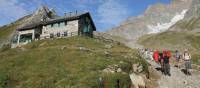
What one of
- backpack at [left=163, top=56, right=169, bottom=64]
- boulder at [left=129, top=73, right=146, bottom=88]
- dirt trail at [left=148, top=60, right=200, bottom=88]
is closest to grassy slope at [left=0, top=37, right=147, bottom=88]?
boulder at [left=129, top=73, right=146, bottom=88]

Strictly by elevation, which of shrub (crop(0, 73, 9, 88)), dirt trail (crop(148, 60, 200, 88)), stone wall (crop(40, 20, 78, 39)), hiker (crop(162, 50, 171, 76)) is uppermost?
stone wall (crop(40, 20, 78, 39))

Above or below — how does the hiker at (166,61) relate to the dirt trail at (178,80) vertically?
above

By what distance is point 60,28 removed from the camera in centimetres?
8019

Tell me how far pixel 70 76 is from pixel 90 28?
53.8 metres

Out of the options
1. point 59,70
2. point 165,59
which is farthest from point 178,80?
point 59,70

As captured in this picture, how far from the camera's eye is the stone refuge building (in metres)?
78.5

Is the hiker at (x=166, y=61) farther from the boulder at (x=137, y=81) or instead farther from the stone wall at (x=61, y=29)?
the stone wall at (x=61, y=29)

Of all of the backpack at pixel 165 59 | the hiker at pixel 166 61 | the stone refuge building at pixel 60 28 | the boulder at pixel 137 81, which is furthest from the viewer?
the stone refuge building at pixel 60 28

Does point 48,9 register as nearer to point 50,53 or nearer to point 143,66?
point 50,53

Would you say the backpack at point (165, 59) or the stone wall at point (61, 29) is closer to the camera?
the backpack at point (165, 59)

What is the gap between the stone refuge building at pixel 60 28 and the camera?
7850 cm

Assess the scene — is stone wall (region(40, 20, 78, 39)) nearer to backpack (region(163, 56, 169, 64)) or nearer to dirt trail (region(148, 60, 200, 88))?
dirt trail (region(148, 60, 200, 88))

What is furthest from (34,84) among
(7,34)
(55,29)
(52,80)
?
(7,34)

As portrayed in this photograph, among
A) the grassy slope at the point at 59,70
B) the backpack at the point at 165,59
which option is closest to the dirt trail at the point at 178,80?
the backpack at the point at 165,59
